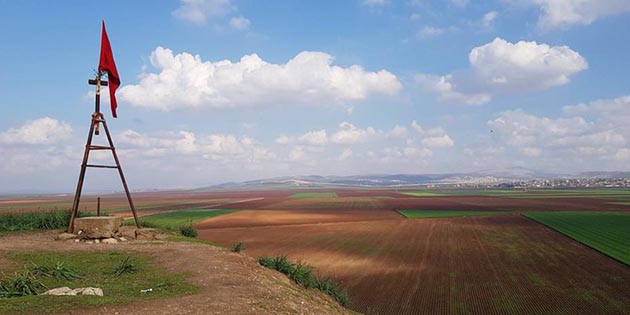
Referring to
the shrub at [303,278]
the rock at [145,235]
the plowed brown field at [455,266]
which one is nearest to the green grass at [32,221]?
the rock at [145,235]

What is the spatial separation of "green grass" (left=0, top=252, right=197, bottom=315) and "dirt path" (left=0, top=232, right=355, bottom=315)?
49cm

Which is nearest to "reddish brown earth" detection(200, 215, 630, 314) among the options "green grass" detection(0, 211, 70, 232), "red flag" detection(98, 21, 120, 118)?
"green grass" detection(0, 211, 70, 232)

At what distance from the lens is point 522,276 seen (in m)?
27.7

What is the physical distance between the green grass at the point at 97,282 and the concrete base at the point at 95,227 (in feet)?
10.8

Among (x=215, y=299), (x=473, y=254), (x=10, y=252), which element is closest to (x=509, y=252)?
(x=473, y=254)

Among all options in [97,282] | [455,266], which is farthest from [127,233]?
[455,266]

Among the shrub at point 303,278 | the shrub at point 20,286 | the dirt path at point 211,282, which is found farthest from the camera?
the shrub at point 303,278

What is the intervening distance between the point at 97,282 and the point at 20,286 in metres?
2.27

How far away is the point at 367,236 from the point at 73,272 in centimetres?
3647

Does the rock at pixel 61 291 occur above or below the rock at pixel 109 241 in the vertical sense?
below

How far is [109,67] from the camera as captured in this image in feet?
73.2

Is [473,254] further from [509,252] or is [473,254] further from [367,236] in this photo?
[367,236]

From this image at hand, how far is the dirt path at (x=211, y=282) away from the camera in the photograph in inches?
430

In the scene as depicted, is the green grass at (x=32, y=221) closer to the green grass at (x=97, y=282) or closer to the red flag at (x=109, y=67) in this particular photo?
the red flag at (x=109, y=67)
